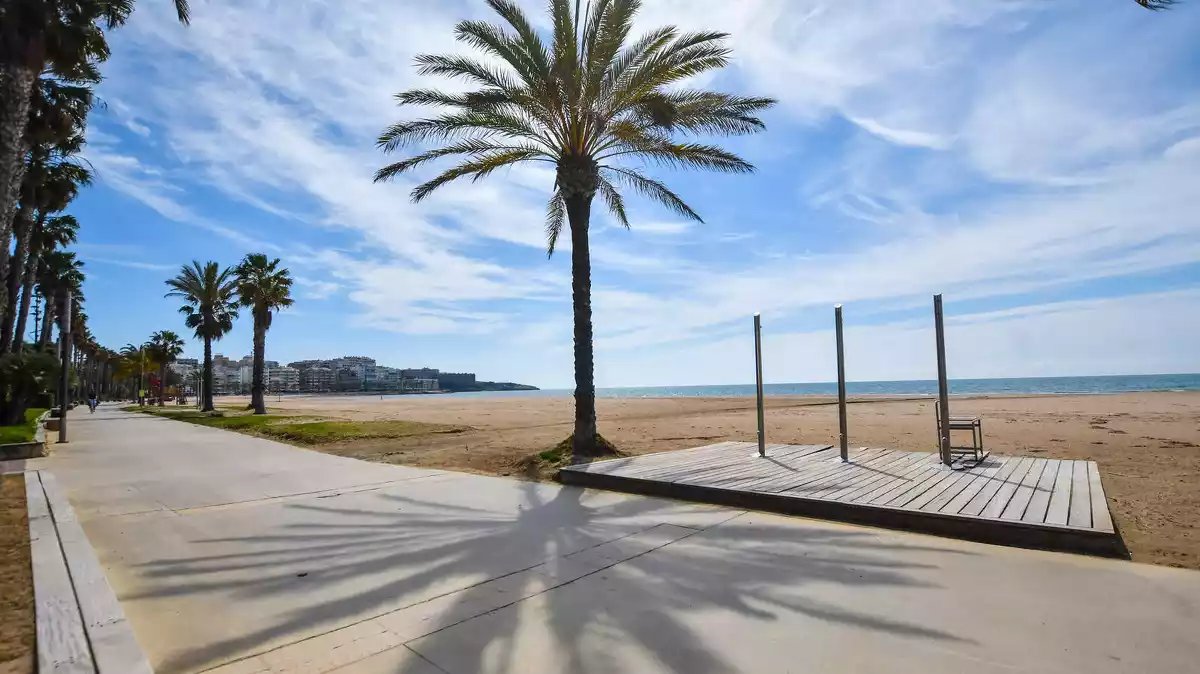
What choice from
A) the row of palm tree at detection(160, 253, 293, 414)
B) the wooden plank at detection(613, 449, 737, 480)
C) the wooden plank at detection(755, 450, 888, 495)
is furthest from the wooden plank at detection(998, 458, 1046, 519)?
the row of palm tree at detection(160, 253, 293, 414)

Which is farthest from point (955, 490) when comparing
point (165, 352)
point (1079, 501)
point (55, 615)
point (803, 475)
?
point (165, 352)

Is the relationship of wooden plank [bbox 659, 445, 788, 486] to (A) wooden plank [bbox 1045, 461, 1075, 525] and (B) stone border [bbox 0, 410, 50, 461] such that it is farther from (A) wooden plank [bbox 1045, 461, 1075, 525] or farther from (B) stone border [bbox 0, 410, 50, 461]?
(B) stone border [bbox 0, 410, 50, 461]

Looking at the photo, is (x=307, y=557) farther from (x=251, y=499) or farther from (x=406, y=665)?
(x=251, y=499)

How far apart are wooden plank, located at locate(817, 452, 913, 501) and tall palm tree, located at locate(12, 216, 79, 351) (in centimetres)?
3583

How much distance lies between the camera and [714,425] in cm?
1939

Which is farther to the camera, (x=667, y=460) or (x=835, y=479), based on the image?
(x=667, y=460)

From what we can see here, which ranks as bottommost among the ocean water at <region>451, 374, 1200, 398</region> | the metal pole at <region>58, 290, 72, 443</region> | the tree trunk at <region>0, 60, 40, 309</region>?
the ocean water at <region>451, 374, 1200, 398</region>

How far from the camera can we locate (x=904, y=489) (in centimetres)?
595

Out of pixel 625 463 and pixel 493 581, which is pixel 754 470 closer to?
pixel 625 463

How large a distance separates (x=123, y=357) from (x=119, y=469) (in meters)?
104

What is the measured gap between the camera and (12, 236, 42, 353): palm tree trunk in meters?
27.7

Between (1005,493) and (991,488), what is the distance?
28 centimetres

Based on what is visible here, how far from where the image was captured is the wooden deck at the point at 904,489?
4512mm

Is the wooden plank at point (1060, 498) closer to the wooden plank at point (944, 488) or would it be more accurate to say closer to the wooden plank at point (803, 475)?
the wooden plank at point (944, 488)
